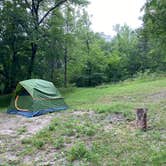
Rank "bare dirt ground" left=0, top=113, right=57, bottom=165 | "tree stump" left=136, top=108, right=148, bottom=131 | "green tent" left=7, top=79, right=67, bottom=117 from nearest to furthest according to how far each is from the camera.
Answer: "bare dirt ground" left=0, top=113, right=57, bottom=165 < "tree stump" left=136, top=108, right=148, bottom=131 < "green tent" left=7, top=79, right=67, bottom=117

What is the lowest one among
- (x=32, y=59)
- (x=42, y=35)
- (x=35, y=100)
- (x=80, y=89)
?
(x=35, y=100)

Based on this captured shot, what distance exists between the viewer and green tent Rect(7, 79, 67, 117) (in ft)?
29.7

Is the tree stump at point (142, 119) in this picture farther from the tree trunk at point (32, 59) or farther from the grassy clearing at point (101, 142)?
the tree trunk at point (32, 59)

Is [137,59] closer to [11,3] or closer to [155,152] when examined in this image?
[11,3]

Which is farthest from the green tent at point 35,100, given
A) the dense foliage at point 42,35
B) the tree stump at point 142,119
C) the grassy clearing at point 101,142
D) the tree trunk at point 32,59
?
the tree trunk at point 32,59

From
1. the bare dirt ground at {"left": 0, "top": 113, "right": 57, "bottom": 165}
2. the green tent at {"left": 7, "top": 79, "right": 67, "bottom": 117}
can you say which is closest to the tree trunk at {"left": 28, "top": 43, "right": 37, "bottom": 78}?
the green tent at {"left": 7, "top": 79, "right": 67, "bottom": 117}

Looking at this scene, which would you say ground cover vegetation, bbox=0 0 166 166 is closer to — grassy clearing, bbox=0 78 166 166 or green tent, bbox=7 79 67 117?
grassy clearing, bbox=0 78 166 166

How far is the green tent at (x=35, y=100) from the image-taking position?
29.7 ft

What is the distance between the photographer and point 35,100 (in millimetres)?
9109

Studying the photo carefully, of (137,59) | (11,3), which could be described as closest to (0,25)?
(11,3)

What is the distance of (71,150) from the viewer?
4707 millimetres

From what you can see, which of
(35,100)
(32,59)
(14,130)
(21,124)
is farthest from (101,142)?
(32,59)

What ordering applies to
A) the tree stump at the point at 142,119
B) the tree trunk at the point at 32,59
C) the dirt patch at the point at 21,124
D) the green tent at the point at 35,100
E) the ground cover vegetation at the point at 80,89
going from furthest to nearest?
the tree trunk at the point at 32,59, the green tent at the point at 35,100, the dirt patch at the point at 21,124, the tree stump at the point at 142,119, the ground cover vegetation at the point at 80,89

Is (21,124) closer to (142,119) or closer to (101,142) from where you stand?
(101,142)
